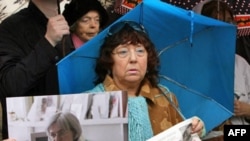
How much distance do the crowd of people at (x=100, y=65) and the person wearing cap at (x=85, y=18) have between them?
0.55ft

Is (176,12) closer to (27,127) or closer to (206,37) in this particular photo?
(206,37)

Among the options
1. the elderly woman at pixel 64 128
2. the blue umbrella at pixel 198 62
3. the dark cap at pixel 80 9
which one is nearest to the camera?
the elderly woman at pixel 64 128

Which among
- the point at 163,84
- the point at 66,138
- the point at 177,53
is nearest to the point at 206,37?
the point at 177,53

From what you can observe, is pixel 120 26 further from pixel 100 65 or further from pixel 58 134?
pixel 58 134

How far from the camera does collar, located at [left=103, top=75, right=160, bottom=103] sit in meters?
1.54

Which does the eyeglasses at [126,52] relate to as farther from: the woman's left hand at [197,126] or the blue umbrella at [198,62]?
the woman's left hand at [197,126]

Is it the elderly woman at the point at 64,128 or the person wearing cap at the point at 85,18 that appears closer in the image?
the elderly woman at the point at 64,128

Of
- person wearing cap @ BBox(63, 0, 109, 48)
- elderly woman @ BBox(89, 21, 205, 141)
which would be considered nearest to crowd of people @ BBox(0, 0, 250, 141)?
elderly woman @ BBox(89, 21, 205, 141)

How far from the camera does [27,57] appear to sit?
4.84ft

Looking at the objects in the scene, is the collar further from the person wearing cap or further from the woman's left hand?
the person wearing cap

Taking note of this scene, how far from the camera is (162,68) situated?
1725 millimetres

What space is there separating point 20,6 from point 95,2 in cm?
35

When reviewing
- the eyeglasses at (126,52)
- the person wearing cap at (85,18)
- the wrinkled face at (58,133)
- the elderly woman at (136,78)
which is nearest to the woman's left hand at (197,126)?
the elderly woman at (136,78)

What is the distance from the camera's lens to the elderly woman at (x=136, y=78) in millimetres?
1513
